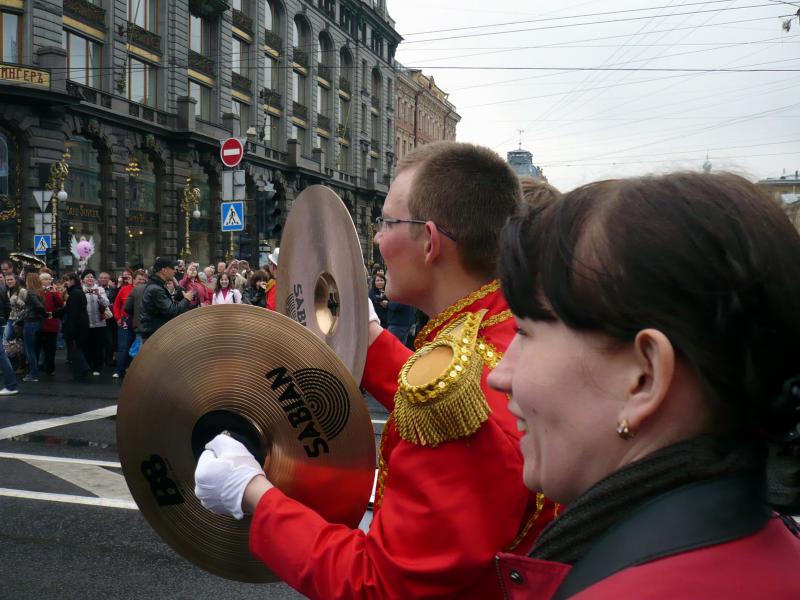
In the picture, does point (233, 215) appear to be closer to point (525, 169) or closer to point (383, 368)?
point (525, 169)

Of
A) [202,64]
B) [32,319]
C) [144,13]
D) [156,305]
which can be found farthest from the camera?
[202,64]

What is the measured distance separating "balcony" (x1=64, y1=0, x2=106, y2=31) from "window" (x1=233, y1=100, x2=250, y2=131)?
1028 centimetres

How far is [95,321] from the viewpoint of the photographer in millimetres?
13570

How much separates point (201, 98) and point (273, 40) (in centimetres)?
818

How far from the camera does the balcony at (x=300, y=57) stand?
4619cm

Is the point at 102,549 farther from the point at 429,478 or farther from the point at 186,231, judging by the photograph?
the point at 186,231

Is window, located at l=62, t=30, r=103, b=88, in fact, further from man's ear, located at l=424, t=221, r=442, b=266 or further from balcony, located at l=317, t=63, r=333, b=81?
man's ear, located at l=424, t=221, r=442, b=266

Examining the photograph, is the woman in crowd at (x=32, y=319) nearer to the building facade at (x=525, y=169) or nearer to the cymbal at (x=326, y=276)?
the building facade at (x=525, y=169)

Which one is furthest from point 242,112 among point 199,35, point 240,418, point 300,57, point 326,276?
point 240,418

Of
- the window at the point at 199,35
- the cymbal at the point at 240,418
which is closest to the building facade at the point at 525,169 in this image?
the cymbal at the point at 240,418

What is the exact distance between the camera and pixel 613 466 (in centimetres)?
95

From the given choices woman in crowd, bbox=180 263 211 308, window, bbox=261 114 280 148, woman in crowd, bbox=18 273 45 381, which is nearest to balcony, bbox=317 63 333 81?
window, bbox=261 114 280 148

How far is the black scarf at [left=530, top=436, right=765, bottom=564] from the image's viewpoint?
871 mm

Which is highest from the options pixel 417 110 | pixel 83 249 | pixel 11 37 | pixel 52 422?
pixel 417 110
